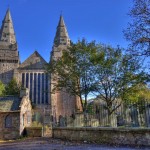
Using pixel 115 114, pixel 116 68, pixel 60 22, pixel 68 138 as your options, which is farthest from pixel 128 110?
pixel 60 22

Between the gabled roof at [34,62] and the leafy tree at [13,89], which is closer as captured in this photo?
the leafy tree at [13,89]

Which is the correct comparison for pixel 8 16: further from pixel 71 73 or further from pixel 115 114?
pixel 115 114

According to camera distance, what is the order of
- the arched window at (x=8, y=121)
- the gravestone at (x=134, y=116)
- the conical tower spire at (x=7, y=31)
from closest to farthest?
1. the gravestone at (x=134, y=116)
2. the arched window at (x=8, y=121)
3. the conical tower spire at (x=7, y=31)

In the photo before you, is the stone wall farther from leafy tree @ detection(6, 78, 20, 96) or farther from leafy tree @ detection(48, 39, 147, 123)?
leafy tree @ detection(6, 78, 20, 96)

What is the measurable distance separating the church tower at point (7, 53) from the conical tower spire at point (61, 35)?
13.1m

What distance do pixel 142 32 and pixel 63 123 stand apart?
12.7m

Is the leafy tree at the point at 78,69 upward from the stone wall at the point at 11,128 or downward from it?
upward

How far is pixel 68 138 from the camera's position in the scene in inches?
763

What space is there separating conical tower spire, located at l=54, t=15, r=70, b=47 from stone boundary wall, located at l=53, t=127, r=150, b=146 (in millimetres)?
59271

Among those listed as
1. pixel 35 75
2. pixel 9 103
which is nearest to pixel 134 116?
pixel 9 103

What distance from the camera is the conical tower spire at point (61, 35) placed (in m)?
77.2

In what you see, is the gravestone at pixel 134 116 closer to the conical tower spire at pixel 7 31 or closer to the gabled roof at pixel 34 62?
the gabled roof at pixel 34 62

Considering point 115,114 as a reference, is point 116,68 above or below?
above

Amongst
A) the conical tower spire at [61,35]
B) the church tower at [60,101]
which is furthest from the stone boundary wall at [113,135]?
the conical tower spire at [61,35]
